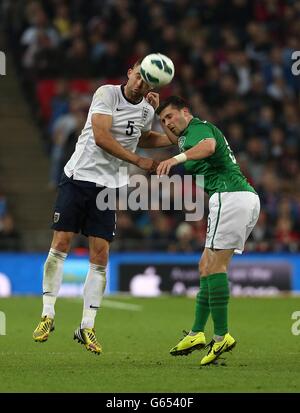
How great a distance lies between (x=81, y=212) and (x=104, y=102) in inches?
41.8

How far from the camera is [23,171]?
23297 millimetres

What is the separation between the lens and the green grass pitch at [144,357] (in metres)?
7.89

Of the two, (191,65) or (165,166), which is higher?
(191,65)

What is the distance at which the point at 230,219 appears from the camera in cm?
939

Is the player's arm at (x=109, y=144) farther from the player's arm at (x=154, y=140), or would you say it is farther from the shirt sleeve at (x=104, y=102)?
the player's arm at (x=154, y=140)

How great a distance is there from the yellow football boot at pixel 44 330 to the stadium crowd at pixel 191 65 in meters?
10.2

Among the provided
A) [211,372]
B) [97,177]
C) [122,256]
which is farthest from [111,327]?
[122,256]

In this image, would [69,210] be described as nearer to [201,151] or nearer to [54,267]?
[54,267]

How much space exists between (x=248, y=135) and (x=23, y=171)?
4.98 m

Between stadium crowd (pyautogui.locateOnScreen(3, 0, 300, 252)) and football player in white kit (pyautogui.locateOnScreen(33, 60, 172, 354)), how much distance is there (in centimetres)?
974

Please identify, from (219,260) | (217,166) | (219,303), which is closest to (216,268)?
(219,260)

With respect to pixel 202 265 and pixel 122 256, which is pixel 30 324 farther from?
pixel 122 256

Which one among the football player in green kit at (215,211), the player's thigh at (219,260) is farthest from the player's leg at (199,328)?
the player's thigh at (219,260)

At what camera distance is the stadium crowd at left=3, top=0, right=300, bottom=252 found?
21266mm
